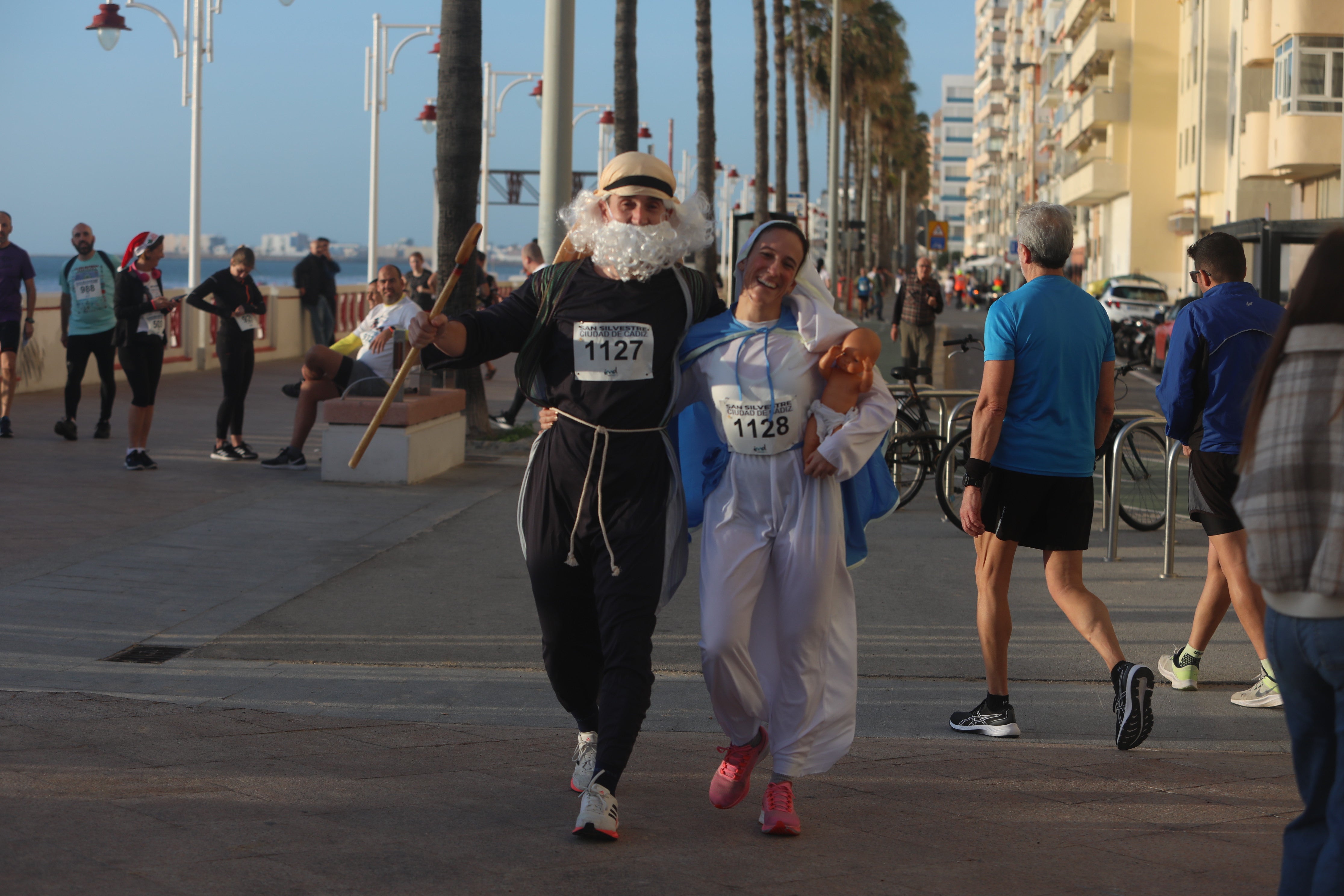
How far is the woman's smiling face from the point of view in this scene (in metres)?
4.26

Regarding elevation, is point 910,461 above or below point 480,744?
above

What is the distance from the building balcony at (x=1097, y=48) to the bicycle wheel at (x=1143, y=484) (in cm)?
5414

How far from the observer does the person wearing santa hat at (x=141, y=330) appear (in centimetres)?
1122

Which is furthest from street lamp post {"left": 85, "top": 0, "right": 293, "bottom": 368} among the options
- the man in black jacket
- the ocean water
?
the ocean water

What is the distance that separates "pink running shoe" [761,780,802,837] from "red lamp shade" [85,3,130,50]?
19760 millimetres

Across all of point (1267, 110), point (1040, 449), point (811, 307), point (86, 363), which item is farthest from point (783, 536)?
point (1267, 110)

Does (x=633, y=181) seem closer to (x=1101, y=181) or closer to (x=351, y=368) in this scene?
(x=351, y=368)

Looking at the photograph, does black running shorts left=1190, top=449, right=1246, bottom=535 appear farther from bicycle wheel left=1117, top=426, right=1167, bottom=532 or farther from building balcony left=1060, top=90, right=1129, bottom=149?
building balcony left=1060, top=90, right=1129, bottom=149

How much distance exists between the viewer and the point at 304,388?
1177cm

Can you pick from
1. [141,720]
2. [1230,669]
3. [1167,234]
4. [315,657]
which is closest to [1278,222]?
[1230,669]

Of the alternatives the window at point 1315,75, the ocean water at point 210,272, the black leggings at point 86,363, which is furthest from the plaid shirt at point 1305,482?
the ocean water at point 210,272

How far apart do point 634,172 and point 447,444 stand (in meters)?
7.84

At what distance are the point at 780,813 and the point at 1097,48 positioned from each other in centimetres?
6062

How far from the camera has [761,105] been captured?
110ft
